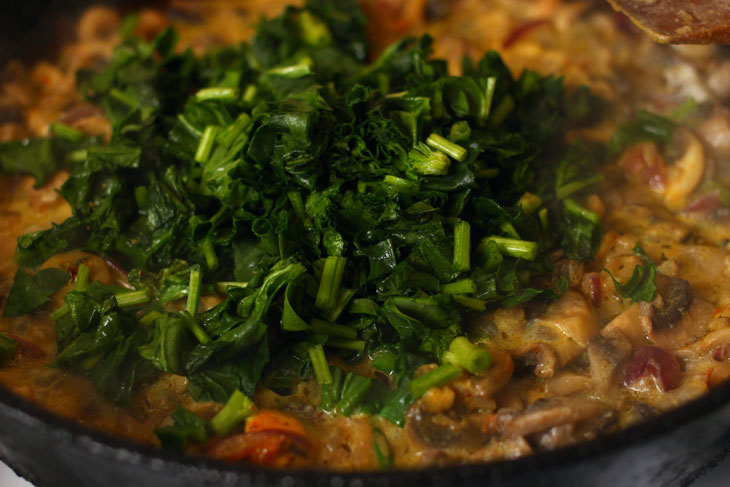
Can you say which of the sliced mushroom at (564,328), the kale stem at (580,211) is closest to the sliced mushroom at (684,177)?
the kale stem at (580,211)

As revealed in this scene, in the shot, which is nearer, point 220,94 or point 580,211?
point 580,211

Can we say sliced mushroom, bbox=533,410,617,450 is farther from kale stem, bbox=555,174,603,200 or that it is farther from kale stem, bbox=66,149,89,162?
kale stem, bbox=66,149,89,162

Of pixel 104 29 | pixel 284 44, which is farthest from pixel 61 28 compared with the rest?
pixel 284 44

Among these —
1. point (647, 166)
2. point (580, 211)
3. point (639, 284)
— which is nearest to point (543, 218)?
point (580, 211)

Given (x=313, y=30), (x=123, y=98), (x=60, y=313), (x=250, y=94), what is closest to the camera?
(x=60, y=313)

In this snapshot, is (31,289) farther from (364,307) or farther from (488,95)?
(488,95)
